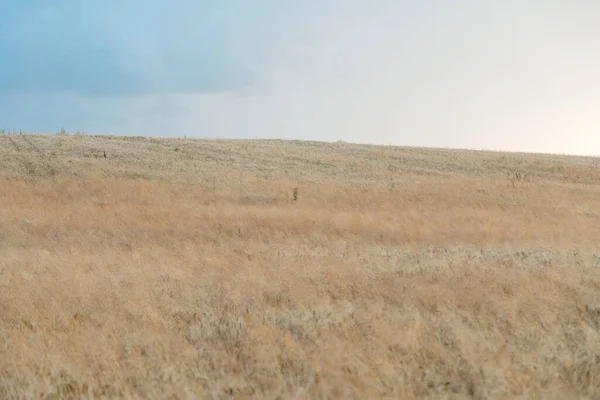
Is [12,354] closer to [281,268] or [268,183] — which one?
[281,268]

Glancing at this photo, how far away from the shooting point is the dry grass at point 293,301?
189 inches

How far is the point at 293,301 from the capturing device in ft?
24.3

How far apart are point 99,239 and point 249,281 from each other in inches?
252

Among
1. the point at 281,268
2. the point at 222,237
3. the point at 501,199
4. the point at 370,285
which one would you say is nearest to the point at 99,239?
the point at 222,237

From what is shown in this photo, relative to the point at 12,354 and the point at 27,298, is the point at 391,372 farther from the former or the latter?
the point at 27,298

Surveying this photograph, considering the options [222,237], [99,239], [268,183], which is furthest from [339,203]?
[99,239]

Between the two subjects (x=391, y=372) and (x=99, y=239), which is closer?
(x=391, y=372)

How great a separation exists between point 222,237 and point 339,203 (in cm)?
831

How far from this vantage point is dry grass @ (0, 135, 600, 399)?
15.7 ft

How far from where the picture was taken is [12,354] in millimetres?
5441

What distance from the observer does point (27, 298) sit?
7.47 metres

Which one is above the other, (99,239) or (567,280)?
(567,280)

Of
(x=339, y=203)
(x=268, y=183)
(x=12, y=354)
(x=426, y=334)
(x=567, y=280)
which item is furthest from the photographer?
(x=268, y=183)

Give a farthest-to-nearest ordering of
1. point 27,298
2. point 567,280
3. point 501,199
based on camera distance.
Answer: point 501,199 < point 567,280 < point 27,298
